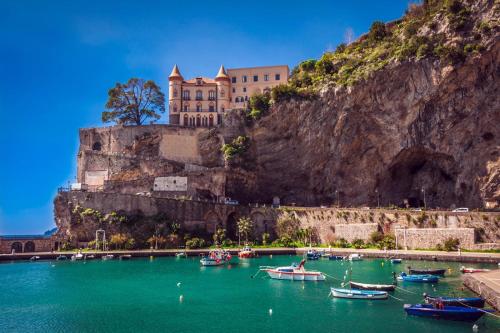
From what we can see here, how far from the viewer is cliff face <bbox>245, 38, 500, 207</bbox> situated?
58.2 metres

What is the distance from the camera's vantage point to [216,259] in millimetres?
49156

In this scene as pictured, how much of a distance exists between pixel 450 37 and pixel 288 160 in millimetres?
26206

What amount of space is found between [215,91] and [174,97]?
6.56 meters

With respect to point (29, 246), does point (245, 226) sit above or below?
above

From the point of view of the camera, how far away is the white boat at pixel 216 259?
159ft

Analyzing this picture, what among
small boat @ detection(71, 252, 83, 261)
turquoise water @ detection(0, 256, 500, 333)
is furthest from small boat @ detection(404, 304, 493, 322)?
small boat @ detection(71, 252, 83, 261)

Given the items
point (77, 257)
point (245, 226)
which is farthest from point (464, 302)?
point (77, 257)

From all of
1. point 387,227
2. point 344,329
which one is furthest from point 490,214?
point 344,329

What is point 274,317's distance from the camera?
27453 millimetres

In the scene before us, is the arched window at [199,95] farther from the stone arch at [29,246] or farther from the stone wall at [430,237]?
the stone wall at [430,237]

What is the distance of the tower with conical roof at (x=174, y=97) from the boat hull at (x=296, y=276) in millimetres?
40750

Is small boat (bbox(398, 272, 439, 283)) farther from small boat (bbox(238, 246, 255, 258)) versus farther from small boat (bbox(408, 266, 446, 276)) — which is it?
small boat (bbox(238, 246, 255, 258))

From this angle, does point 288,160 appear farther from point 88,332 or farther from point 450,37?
point 88,332

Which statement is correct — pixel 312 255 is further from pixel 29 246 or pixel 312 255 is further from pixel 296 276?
pixel 29 246
